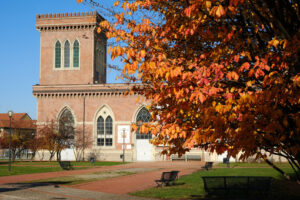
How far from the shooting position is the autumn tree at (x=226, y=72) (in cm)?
574

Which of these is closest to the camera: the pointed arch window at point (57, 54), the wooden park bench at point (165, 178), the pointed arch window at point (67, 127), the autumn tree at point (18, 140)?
the wooden park bench at point (165, 178)

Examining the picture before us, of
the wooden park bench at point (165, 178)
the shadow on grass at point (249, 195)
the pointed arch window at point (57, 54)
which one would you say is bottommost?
the shadow on grass at point (249, 195)

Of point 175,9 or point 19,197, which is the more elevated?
point 175,9

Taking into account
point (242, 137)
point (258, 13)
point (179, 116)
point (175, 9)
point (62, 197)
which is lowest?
point (62, 197)

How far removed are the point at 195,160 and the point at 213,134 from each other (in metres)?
37.3

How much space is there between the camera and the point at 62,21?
46.8 m

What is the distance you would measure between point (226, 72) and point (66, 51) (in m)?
42.6

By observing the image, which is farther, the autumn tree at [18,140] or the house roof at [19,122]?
the house roof at [19,122]

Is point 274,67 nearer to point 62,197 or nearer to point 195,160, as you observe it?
point 62,197

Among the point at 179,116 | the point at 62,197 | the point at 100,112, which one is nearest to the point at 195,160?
the point at 100,112

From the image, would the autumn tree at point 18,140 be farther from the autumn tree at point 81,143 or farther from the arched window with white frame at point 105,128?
the arched window with white frame at point 105,128

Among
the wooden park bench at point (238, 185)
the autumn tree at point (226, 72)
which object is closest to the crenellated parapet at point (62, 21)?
the wooden park bench at point (238, 185)

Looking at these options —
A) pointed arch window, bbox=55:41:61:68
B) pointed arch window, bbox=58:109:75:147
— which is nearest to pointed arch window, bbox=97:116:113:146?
pointed arch window, bbox=58:109:75:147

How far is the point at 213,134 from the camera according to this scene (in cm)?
595
